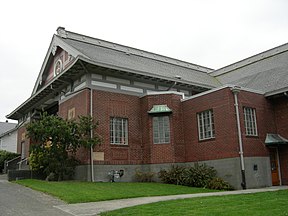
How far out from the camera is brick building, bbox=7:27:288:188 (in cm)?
1669

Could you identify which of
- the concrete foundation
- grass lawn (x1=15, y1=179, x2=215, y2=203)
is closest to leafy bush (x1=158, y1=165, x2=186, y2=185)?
the concrete foundation

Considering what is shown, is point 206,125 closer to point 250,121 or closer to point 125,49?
point 250,121

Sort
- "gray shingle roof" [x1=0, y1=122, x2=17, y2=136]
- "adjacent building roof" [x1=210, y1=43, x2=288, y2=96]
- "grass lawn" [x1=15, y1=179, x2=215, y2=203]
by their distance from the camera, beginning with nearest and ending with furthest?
"grass lawn" [x1=15, y1=179, x2=215, y2=203] < "adjacent building roof" [x1=210, y1=43, x2=288, y2=96] < "gray shingle roof" [x1=0, y1=122, x2=17, y2=136]

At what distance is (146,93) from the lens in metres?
20.1

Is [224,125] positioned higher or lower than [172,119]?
lower

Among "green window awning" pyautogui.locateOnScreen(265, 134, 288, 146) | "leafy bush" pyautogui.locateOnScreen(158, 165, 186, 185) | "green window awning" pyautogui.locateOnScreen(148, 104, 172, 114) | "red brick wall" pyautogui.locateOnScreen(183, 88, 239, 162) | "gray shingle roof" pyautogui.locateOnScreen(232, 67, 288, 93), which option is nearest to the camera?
"red brick wall" pyautogui.locateOnScreen(183, 88, 239, 162)

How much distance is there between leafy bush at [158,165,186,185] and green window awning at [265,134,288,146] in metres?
4.59

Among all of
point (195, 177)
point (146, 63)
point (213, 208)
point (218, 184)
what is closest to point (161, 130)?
point (195, 177)

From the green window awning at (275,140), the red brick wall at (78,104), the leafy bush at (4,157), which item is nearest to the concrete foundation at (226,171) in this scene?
the green window awning at (275,140)

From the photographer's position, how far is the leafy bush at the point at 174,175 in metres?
17.0

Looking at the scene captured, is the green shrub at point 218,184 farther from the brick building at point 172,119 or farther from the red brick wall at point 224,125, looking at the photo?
the red brick wall at point 224,125

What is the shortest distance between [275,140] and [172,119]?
5544 mm

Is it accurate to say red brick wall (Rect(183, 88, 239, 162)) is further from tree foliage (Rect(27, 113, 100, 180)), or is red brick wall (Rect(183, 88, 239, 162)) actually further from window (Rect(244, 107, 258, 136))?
tree foliage (Rect(27, 113, 100, 180))

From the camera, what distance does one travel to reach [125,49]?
2634 centimetres
